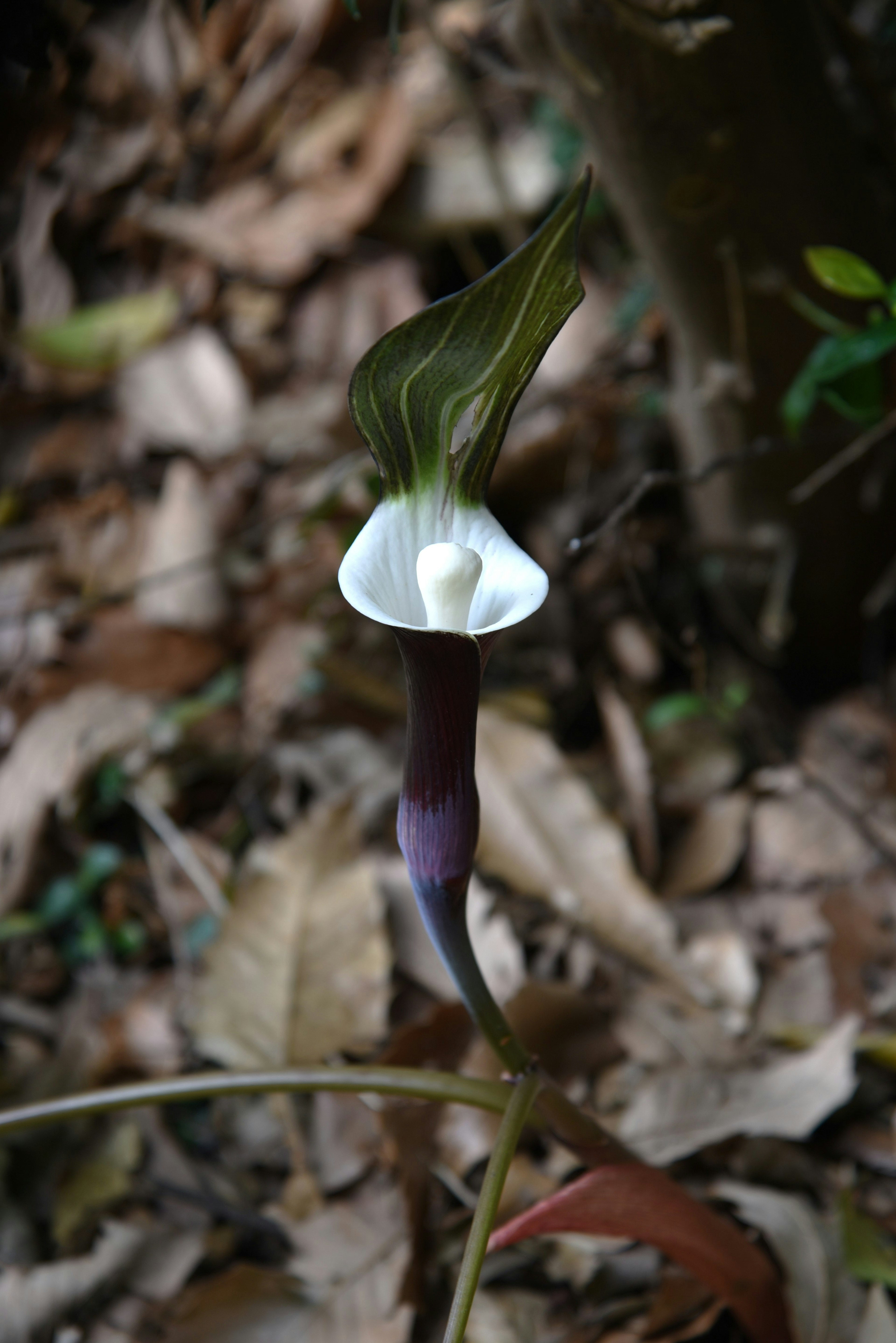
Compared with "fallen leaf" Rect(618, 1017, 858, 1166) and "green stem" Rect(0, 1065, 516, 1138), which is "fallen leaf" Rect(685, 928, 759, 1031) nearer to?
"fallen leaf" Rect(618, 1017, 858, 1166)

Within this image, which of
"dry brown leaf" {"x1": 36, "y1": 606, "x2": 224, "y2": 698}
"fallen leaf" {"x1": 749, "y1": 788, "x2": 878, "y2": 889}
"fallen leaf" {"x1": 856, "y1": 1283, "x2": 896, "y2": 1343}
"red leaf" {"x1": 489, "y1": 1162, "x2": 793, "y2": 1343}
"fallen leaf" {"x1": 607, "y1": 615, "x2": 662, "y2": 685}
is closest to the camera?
"red leaf" {"x1": 489, "y1": 1162, "x2": 793, "y2": 1343}

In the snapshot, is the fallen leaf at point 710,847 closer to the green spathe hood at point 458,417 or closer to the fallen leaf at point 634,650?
the fallen leaf at point 634,650

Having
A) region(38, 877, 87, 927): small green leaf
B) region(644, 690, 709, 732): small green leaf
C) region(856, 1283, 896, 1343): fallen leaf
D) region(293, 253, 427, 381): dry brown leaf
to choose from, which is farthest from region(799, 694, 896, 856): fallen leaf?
region(293, 253, 427, 381): dry brown leaf

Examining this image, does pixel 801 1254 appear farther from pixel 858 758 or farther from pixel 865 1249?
pixel 858 758

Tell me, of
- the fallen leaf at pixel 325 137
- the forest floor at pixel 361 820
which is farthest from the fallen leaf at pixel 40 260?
the fallen leaf at pixel 325 137

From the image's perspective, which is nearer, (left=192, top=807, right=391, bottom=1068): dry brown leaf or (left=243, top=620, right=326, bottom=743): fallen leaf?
(left=192, top=807, right=391, bottom=1068): dry brown leaf

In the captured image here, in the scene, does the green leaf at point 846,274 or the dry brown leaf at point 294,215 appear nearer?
the green leaf at point 846,274

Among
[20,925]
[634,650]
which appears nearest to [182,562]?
[20,925]
